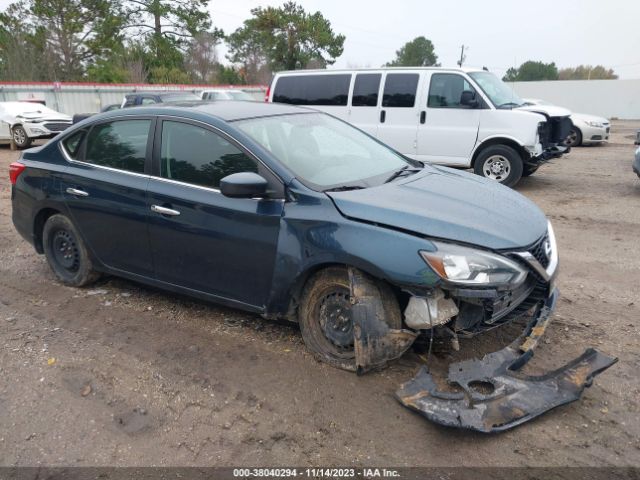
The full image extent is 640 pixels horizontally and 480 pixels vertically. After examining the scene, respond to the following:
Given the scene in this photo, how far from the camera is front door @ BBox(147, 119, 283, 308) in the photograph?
3533 millimetres

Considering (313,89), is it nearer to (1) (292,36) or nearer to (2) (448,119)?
(2) (448,119)

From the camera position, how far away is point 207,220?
370cm

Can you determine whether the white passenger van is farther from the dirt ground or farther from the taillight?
the taillight

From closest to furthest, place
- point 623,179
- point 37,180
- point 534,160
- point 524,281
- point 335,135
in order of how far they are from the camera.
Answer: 1. point 524,281
2. point 335,135
3. point 37,180
4. point 534,160
5. point 623,179

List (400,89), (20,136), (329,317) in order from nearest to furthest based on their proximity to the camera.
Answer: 1. (329,317)
2. (400,89)
3. (20,136)

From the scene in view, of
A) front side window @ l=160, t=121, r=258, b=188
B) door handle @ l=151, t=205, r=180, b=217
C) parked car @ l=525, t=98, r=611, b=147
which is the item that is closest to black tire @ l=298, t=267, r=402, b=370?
front side window @ l=160, t=121, r=258, b=188

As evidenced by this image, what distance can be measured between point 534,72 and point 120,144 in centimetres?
7077

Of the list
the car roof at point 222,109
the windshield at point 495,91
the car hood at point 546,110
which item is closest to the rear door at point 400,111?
Result: the windshield at point 495,91

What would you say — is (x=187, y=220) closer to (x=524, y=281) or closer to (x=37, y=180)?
(x=37, y=180)

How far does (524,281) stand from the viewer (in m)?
3.14

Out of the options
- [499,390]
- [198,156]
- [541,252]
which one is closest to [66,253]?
[198,156]

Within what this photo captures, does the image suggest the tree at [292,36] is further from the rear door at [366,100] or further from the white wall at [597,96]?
the rear door at [366,100]

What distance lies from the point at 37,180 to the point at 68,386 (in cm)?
225

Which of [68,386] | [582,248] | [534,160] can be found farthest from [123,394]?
[534,160]
